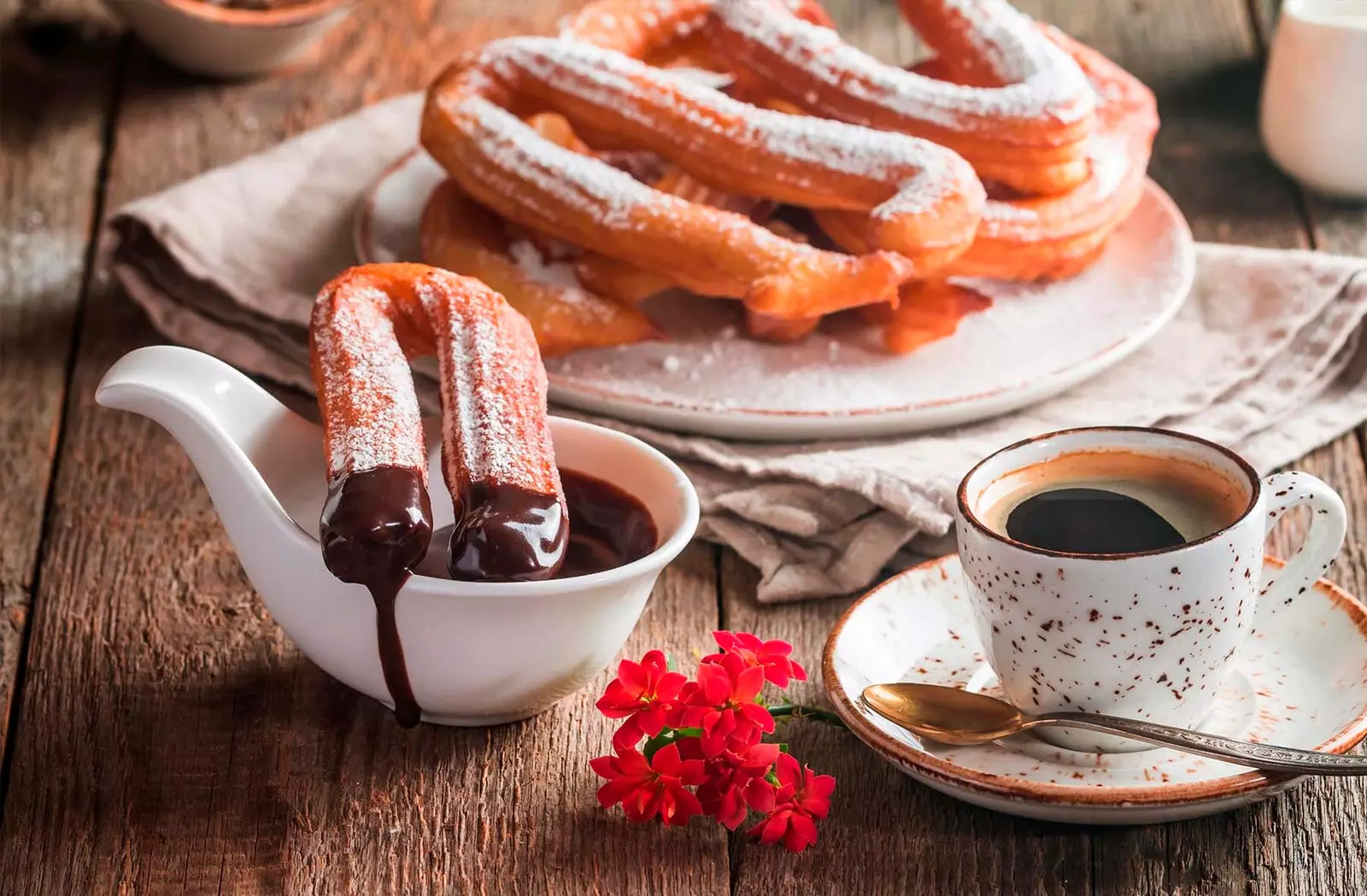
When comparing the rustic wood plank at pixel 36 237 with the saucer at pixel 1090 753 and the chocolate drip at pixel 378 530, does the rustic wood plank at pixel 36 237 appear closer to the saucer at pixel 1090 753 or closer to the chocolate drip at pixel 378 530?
the chocolate drip at pixel 378 530

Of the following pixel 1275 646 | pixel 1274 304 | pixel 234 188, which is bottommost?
pixel 234 188

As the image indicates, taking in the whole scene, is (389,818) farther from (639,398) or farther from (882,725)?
(639,398)

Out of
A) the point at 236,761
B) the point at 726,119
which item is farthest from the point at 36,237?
the point at 236,761

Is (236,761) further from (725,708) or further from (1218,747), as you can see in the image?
(1218,747)

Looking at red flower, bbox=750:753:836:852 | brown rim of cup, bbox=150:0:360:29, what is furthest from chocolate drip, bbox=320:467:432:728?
brown rim of cup, bbox=150:0:360:29

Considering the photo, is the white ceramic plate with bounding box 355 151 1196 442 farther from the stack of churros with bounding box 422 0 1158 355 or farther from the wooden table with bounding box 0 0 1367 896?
the wooden table with bounding box 0 0 1367 896

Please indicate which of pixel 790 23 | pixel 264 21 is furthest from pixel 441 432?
pixel 264 21

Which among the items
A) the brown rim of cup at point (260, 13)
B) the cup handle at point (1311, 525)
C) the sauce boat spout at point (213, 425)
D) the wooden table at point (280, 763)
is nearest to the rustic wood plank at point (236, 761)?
the wooden table at point (280, 763)
